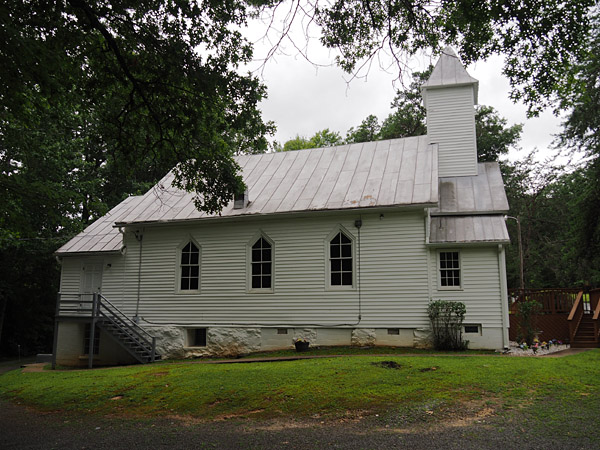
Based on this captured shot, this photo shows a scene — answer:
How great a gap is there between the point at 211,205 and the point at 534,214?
102 ft

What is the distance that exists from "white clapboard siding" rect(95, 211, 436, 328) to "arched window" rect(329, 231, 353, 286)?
0.94 ft

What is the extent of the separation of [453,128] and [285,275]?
32.1 feet

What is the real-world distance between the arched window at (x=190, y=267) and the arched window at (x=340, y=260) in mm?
5010

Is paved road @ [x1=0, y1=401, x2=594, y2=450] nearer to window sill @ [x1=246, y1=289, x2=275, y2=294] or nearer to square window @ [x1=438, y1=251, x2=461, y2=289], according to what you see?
square window @ [x1=438, y1=251, x2=461, y2=289]

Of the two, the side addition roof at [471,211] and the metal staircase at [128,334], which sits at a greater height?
the side addition roof at [471,211]

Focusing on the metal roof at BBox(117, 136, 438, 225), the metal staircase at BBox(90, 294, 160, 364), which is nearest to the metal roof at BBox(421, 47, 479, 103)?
the metal roof at BBox(117, 136, 438, 225)

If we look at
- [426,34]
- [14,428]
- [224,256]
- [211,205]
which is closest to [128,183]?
[224,256]

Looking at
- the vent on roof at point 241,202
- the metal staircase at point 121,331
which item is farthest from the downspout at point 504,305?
the metal staircase at point 121,331

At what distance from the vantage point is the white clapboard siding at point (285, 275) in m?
15.1

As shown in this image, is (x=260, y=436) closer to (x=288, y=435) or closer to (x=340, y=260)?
(x=288, y=435)

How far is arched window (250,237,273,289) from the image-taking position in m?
16.8

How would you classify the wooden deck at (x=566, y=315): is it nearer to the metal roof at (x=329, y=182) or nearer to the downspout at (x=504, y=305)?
the downspout at (x=504, y=305)

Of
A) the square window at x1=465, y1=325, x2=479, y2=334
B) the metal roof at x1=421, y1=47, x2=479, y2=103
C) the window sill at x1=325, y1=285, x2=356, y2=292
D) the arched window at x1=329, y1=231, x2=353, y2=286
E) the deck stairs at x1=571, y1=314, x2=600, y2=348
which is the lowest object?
the deck stairs at x1=571, y1=314, x2=600, y2=348

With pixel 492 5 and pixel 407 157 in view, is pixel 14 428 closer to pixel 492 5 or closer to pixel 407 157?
pixel 492 5
